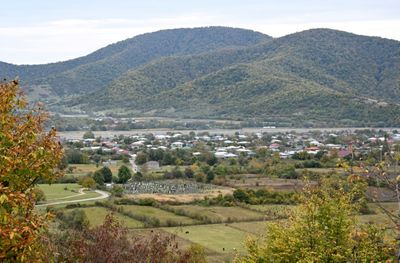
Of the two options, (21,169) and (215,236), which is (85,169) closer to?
(215,236)

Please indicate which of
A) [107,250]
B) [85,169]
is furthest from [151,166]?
[107,250]

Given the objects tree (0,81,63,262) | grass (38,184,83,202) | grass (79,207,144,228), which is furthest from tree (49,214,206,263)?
grass (38,184,83,202)

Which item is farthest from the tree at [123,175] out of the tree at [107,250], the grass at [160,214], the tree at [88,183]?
the tree at [107,250]

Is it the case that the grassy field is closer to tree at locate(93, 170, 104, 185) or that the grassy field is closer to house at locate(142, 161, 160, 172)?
house at locate(142, 161, 160, 172)

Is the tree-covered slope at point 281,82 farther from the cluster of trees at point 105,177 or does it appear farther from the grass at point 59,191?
the grass at point 59,191

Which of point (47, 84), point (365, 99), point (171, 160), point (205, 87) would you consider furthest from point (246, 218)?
point (47, 84)
